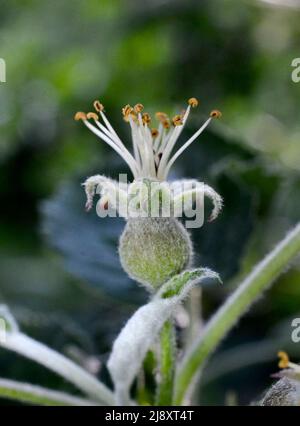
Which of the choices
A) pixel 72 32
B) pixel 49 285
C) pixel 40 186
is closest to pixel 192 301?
pixel 49 285

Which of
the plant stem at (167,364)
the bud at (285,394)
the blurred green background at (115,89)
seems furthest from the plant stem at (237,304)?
the blurred green background at (115,89)

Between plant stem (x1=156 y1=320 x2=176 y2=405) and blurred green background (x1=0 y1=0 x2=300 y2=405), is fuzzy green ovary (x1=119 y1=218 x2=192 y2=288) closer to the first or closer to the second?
plant stem (x1=156 y1=320 x2=176 y2=405)

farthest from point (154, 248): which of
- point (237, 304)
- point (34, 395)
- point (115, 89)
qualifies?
point (115, 89)

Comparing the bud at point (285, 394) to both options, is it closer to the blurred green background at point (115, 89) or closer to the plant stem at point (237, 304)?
the plant stem at point (237, 304)

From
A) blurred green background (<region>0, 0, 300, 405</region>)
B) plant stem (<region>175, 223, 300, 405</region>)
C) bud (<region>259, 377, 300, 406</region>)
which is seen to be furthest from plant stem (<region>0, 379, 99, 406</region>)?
blurred green background (<region>0, 0, 300, 405</region>)

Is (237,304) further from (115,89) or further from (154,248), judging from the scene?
(115,89)

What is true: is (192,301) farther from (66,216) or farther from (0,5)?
(0,5)
